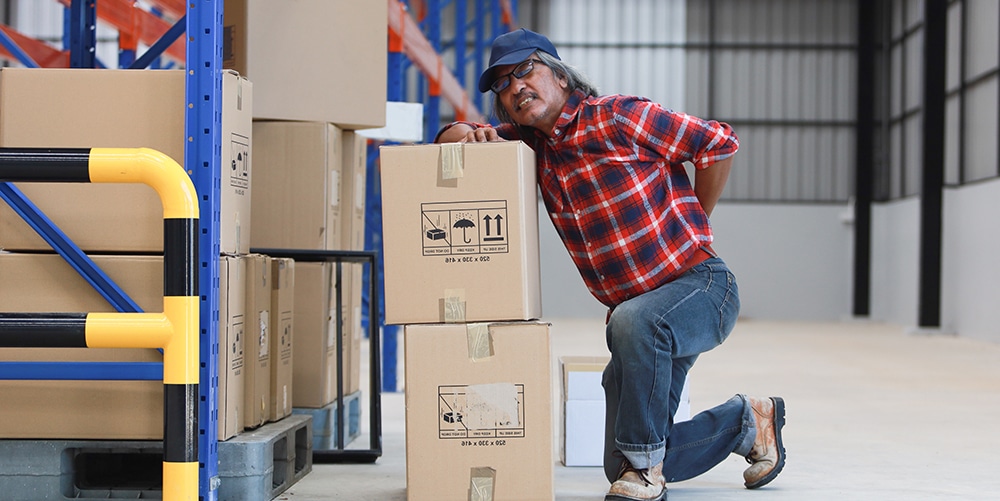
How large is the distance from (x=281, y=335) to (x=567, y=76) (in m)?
1.35

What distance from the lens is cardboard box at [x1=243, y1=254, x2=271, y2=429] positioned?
3.14m

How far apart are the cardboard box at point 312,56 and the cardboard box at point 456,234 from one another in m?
1.08

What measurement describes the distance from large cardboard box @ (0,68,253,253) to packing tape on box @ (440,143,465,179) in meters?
0.63

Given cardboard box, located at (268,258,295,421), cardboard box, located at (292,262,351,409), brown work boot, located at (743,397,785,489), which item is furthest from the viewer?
cardboard box, located at (292,262,351,409)

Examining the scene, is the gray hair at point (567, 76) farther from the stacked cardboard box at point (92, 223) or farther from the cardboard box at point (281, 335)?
the cardboard box at point (281, 335)

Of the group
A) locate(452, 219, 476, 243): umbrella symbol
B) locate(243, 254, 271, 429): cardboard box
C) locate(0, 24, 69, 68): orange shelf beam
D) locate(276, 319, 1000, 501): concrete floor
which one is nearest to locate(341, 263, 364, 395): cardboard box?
locate(276, 319, 1000, 501): concrete floor

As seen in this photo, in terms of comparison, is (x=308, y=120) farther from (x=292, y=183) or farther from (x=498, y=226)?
(x=498, y=226)

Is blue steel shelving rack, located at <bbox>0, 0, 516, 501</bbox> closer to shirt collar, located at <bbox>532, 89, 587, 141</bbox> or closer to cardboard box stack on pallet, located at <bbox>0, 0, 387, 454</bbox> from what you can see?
cardboard box stack on pallet, located at <bbox>0, 0, 387, 454</bbox>

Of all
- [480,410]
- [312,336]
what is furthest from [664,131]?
[312,336]

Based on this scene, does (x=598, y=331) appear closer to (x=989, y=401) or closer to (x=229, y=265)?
Result: (x=989, y=401)

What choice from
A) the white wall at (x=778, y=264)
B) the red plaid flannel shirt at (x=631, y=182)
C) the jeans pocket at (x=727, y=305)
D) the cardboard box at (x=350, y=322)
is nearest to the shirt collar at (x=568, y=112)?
the red plaid flannel shirt at (x=631, y=182)

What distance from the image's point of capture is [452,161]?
9.20 feet

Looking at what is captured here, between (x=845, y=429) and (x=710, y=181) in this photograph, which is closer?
(x=710, y=181)

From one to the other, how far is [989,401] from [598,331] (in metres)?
7.60
